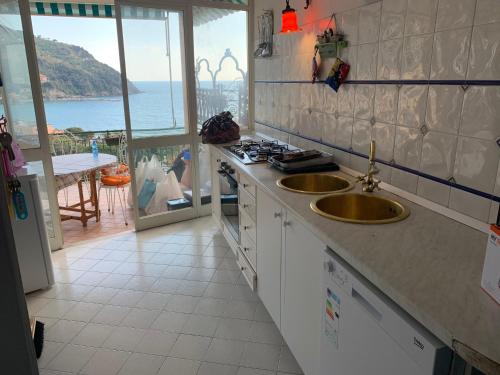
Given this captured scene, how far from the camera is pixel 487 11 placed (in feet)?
4.02

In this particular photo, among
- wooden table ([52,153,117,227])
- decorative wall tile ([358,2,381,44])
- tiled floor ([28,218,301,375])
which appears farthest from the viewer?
wooden table ([52,153,117,227])

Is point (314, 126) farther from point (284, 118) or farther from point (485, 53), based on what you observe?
point (485, 53)

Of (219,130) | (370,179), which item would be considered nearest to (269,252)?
(370,179)

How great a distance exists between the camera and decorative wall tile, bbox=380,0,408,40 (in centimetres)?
161

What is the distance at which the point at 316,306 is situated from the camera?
4.73 ft

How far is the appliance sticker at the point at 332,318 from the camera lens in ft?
4.03

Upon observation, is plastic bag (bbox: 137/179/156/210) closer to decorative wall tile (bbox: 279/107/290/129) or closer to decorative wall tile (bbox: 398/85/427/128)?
decorative wall tile (bbox: 279/107/290/129)

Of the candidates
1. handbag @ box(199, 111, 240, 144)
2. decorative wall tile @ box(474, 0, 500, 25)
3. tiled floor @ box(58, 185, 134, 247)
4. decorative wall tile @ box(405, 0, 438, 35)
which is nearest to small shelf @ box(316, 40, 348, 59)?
decorative wall tile @ box(405, 0, 438, 35)

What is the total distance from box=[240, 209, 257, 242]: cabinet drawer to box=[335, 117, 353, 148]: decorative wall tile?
74cm

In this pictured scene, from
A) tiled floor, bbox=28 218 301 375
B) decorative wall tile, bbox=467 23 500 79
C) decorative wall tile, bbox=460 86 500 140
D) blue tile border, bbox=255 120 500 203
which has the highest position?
decorative wall tile, bbox=467 23 500 79

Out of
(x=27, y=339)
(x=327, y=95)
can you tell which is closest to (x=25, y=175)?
(x=27, y=339)

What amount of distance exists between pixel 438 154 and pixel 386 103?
1.32ft

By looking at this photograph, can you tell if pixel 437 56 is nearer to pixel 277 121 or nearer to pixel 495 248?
pixel 495 248

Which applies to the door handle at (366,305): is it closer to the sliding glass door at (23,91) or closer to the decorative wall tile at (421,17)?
the decorative wall tile at (421,17)
